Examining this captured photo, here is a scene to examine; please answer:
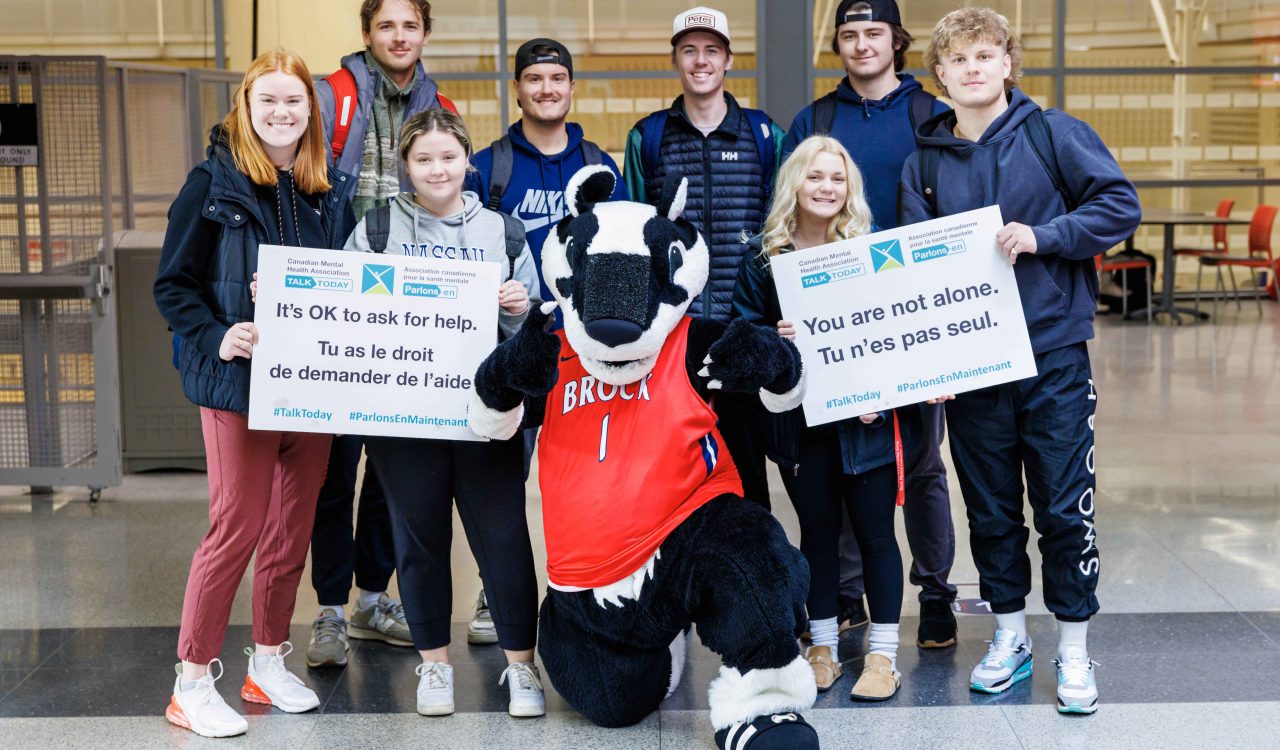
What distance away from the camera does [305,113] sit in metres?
3.42

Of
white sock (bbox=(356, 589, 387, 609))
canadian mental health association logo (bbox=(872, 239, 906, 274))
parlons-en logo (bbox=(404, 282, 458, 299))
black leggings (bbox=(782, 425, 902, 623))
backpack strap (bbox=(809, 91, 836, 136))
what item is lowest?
white sock (bbox=(356, 589, 387, 609))

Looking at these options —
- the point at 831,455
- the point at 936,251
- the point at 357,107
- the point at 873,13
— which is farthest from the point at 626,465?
the point at 873,13

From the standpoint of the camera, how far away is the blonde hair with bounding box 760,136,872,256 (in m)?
3.68

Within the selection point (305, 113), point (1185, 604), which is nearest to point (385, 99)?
point (305, 113)

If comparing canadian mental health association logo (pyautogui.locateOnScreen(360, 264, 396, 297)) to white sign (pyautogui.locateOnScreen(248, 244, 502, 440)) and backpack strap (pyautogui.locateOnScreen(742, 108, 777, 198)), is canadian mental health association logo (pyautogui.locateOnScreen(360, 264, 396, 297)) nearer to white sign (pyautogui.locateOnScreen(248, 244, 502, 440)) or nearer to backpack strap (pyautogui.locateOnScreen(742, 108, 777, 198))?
white sign (pyautogui.locateOnScreen(248, 244, 502, 440))

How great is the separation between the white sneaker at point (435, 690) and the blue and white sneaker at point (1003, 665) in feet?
4.74

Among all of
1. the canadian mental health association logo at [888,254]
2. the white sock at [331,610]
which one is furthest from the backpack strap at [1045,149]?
the white sock at [331,610]

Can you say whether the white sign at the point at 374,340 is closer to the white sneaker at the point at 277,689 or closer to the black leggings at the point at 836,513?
the white sneaker at the point at 277,689

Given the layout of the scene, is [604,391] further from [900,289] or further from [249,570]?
[249,570]

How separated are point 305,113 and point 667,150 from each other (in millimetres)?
1184

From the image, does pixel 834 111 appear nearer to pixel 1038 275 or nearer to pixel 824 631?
pixel 1038 275

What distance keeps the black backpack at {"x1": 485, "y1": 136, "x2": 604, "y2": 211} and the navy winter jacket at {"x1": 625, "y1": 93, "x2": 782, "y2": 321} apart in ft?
0.77

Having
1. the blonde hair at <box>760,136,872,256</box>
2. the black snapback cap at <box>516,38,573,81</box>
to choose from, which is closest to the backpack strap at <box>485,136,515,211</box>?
the black snapback cap at <box>516,38,573,81</box>

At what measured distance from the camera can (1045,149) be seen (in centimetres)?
353
